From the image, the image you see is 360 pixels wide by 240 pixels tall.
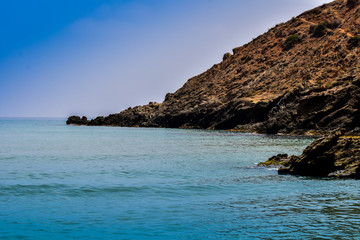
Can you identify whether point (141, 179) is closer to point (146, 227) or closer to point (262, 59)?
point (146, 227)

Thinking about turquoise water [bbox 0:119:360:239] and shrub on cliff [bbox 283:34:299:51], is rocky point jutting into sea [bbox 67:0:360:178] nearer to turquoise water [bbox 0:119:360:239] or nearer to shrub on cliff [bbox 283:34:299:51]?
shrub on cliff [bbox 283:34:299:51]

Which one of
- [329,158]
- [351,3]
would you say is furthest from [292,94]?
[351,3]

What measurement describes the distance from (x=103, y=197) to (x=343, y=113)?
63269 mm

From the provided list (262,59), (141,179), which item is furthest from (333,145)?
(262,59)

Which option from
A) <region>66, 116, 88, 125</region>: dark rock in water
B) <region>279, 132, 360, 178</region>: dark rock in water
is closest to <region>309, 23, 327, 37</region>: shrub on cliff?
<region>66, 116, 88, 125</region>: dark rock in water

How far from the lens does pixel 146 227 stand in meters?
13.7

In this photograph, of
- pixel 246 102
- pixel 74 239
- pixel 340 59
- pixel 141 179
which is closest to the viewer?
pixel 74 239

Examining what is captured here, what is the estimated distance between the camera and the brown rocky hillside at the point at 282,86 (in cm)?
7687

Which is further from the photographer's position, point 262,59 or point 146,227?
point 262,59

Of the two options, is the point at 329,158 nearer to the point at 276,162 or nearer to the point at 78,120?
the point at 276,162

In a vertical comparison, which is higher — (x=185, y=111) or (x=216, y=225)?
(x=185, y=111)

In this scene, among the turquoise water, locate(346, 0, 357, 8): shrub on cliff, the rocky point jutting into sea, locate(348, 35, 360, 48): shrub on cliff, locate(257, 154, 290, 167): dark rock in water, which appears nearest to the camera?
the turquoise water

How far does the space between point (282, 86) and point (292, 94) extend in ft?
73.4

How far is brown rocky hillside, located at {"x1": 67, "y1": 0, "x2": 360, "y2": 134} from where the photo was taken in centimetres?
7687
